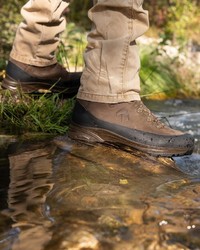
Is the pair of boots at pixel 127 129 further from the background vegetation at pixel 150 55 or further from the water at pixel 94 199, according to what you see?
the background vegetation at pixel 150 55

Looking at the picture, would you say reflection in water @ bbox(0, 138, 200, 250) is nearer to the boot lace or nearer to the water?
the water

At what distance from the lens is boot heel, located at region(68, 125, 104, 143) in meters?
2.34

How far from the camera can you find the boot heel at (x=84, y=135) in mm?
2338

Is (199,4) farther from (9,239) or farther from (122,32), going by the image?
(9,239)

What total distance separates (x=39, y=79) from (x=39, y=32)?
0.89 ft

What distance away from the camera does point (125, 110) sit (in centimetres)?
230

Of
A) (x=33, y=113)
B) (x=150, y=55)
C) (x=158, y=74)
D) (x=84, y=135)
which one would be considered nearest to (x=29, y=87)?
(x=33, y=113)

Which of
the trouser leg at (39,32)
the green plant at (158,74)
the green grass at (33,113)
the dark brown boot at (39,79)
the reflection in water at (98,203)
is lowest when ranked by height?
the green plant at (158,74)

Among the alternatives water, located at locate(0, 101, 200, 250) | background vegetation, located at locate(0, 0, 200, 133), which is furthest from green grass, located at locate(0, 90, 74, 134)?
water, located at locate(0, 101, 200, 250)

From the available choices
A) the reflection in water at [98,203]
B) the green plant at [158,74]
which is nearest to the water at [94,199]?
the reflection in water at [98,203]

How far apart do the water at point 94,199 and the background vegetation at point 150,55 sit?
437mm

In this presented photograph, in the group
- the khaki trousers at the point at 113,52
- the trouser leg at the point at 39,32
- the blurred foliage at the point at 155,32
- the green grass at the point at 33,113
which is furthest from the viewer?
the blurred foliage at the point at 155,32

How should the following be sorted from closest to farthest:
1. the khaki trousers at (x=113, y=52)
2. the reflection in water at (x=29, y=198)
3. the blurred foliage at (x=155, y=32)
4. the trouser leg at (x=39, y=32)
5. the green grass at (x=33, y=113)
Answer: the reflection in water at (x=29, y=198) → the khaki trousers at (x=113, y=52) → the green grass at (x=33, y=113) → the trouser leg at (x=39, y=32) → the blurred foliage at (x=155, y=32)

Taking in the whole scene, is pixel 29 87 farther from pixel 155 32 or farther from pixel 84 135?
pixel 155 32
